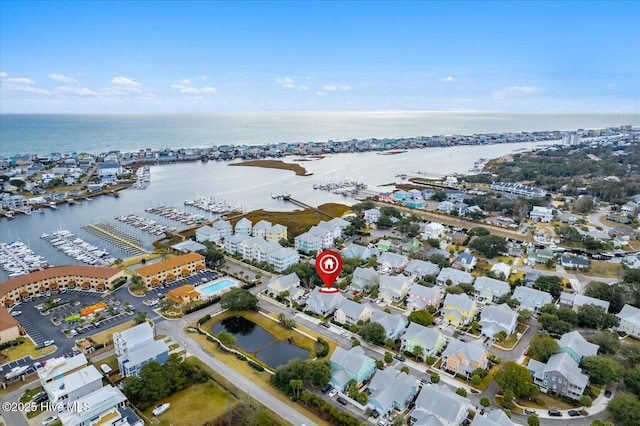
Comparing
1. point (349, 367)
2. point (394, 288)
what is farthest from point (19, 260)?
point (394, 288)

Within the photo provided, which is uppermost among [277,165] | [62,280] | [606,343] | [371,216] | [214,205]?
[277,165]

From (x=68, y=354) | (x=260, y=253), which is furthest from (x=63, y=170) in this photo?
(x=68, y=354)

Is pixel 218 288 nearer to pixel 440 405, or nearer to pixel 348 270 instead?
pixel 348 270

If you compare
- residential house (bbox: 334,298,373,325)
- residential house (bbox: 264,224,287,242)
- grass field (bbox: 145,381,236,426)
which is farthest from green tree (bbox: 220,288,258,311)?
residential house (bbox: 264,224,287,242)

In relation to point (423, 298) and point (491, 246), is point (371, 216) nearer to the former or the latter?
point (491, 246)

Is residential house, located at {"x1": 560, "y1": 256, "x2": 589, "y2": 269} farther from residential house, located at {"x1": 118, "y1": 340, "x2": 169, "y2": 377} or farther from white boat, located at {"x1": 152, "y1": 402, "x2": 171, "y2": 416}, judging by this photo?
white boat, located at {"x1": 152, "y1": 402, "x2": 171, "y2": 416}

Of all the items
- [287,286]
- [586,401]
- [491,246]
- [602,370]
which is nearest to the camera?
[586,401]

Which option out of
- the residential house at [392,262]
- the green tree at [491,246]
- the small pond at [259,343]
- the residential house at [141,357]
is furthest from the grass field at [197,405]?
the green tree at [491,246]
